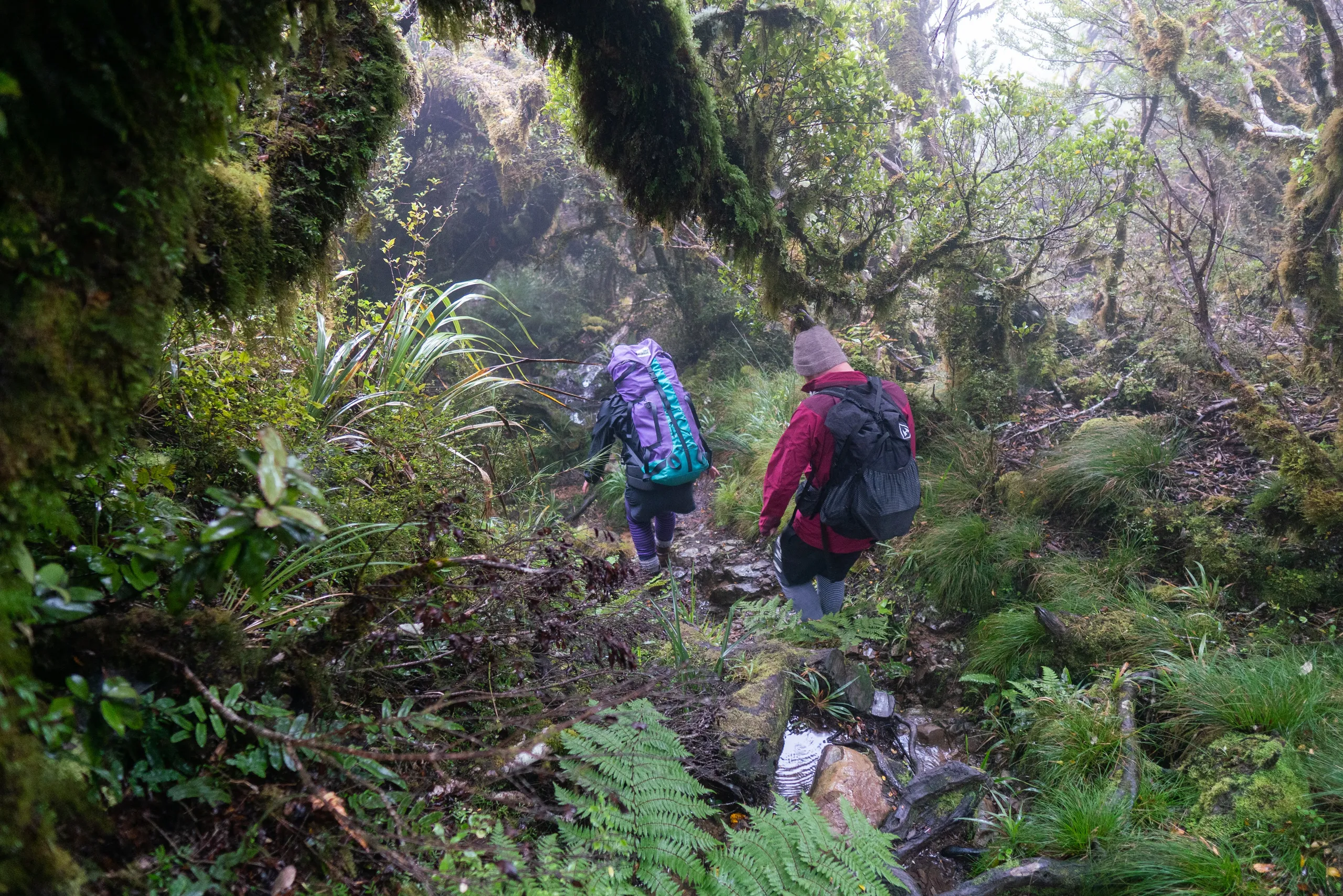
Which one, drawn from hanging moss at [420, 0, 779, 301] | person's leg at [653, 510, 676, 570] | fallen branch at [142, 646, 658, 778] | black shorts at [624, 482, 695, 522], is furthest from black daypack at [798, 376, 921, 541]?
fallen branch at [142, 646, 658, 778]

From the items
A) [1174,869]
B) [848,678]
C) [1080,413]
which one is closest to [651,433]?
[848,678]

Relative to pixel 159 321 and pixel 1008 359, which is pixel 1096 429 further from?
pixel 159 321

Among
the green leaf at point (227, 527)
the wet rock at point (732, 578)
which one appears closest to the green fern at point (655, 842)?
the green leaf at point (227, 527)

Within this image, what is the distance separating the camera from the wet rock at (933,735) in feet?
12.9

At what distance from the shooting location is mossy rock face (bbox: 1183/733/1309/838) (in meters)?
2.48

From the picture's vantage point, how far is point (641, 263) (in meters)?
11.5

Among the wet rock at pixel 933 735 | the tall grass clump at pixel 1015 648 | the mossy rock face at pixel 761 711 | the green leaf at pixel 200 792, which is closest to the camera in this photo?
the green leaf at pixel 200 792

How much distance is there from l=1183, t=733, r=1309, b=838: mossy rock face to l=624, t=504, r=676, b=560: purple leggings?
366cm

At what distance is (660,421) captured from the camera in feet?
16.5

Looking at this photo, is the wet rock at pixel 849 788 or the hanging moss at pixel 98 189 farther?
the wet rock at pixel 849 788

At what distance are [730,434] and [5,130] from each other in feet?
23.7

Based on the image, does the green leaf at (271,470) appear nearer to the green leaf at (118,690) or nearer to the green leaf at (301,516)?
the green leaf at (301,516)

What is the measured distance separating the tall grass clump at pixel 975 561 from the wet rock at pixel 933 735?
1.10 m

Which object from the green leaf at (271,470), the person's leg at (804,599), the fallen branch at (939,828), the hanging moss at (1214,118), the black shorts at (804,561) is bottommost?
the fallen branch at (939,828)
